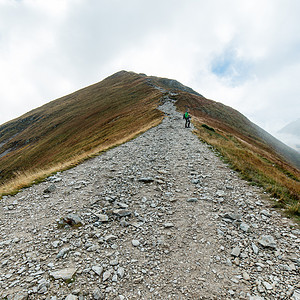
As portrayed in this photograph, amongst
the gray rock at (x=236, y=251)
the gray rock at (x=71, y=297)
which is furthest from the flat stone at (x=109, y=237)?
the gray rock at (x=236, y=251)

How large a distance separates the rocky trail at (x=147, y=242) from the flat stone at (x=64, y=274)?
0.03 metres

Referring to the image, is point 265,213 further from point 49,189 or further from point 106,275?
point 49,189

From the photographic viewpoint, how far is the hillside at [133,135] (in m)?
12.8

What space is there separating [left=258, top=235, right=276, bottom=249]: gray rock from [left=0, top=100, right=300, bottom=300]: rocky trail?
1.3 inches

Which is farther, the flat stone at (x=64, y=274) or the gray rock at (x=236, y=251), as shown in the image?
the gray rock at (x=236, y=251)

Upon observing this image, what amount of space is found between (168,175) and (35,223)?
7721 millimetres

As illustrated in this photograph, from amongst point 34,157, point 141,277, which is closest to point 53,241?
point 141,277

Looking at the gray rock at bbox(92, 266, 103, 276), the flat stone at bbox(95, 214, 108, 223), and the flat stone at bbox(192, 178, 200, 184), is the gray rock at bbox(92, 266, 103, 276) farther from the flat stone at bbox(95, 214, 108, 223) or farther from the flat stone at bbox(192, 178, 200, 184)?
the flat stone at bbox(192, 178, 200, 184)

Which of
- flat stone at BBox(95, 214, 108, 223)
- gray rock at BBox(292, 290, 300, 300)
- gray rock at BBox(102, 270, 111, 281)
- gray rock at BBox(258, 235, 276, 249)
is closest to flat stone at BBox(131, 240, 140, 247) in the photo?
gray rock at BBox(102, 270, 111, 281)

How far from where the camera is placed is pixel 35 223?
7.03 metres

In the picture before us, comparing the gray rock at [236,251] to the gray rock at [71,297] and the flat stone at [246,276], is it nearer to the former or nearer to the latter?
the flat stone at [246,276]

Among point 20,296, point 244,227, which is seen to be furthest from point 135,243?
point 244,227

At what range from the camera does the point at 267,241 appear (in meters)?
5.64

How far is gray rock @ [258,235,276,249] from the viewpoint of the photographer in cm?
543
